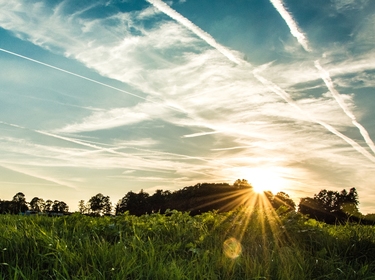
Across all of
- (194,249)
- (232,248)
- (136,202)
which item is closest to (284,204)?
(232,248)

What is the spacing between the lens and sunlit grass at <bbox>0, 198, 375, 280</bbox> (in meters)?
4.50

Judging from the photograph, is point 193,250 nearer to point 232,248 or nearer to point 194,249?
point 194,249

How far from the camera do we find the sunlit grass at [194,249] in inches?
177

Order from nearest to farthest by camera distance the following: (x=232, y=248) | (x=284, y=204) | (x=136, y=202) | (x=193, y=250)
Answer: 1. (x=193, y=250)
2. (x=232, y=248)
3. (x=284, y=204)
4. (x=136, y=202)

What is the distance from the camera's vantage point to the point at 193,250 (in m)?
5.52

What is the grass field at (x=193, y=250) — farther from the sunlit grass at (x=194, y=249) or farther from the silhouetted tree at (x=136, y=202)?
the silhouetted tree at (x=136, y=202)

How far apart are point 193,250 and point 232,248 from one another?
0.91 meters

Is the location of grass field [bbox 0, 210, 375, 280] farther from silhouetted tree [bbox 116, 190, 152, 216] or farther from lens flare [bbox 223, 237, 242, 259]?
silhouetted tree [bbox 116, 190, 152, 216]

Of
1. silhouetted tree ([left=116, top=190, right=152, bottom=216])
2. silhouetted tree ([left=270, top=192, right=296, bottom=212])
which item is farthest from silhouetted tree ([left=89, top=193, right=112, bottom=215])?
silhouetted tree ([left=270, top=192, right=296, bottom=212])

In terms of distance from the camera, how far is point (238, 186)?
197 ft

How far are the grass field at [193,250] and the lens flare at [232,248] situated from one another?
0.01 m

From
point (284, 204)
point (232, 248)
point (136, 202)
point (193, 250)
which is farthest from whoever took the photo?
point (136, 202)

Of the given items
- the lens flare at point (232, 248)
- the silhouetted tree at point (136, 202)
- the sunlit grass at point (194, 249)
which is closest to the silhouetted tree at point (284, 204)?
the sunlit grass at point (194, 249)

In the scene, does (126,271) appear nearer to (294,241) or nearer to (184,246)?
(184,246)
